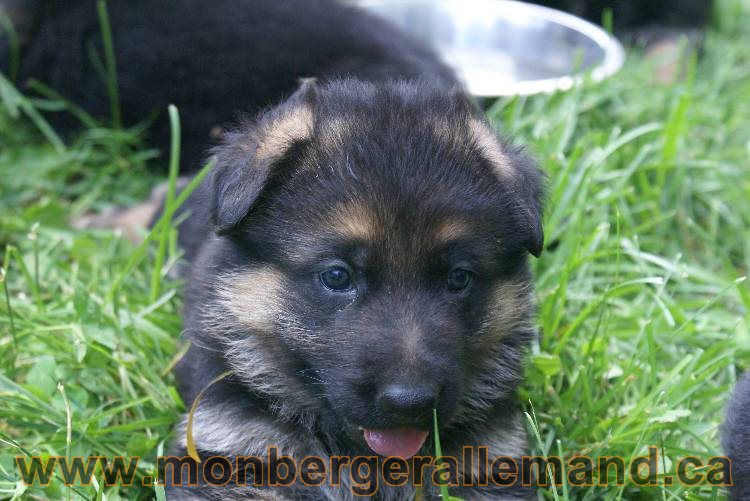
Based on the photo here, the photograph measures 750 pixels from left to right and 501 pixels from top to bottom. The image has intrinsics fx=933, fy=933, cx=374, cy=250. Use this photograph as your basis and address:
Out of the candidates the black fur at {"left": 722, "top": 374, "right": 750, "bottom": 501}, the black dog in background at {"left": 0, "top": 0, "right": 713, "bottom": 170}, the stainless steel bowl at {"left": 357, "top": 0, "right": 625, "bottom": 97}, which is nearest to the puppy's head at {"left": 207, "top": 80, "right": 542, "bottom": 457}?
the black fur at {"left": 722, "top": 374, "right": 750, "bottom": 501}

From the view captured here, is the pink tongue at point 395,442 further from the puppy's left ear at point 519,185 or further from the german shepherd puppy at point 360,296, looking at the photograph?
the puppy's left ear at point 519,185

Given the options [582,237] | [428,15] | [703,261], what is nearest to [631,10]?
[428,15]

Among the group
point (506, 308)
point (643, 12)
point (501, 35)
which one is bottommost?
point (643, 12)

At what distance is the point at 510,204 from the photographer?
2.85 m

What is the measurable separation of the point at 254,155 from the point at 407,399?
34.6 inches

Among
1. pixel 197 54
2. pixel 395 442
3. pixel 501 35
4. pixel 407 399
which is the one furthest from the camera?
pixel 501 35

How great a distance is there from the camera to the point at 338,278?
2691mm

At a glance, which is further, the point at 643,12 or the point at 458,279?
the point at 643,12

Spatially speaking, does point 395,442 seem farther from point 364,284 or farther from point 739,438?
point 739,438

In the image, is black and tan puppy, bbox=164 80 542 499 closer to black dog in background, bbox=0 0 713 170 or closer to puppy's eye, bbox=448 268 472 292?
puppy's eye, bbox=448 268 472 292

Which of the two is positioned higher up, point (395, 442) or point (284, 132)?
point (284, 132)

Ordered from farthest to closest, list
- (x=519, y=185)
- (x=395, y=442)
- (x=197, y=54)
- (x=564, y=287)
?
(x=197, y=54) → (x=564, y=287) → (x=519, y=185) → (x=395, y=442)

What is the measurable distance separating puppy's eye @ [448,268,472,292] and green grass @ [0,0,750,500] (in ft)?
1.98

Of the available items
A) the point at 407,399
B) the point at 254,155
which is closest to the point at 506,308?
the point at 407,399
